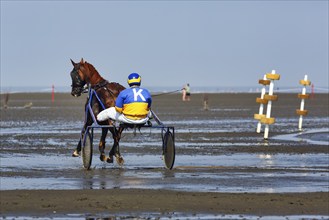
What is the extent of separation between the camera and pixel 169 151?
66.7ft

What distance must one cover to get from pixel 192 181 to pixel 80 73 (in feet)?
17.3

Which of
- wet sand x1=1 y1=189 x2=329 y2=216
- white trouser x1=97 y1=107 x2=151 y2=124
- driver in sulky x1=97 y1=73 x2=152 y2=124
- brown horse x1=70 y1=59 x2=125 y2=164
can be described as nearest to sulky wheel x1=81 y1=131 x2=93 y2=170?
white trouser x1=97 y1=107 x2=151 y2=124

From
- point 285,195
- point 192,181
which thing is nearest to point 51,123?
point 192,181

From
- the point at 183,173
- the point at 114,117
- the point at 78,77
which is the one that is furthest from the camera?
the point at 78,77

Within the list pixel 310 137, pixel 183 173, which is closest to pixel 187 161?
pixel 183 173

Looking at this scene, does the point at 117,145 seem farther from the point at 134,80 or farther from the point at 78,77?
the point at 78,77

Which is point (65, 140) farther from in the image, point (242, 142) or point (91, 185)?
point (91, 185)

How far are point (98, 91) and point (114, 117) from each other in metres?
1.29

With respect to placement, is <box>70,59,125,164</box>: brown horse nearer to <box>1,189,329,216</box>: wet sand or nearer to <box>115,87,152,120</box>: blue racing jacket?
<box>115,87,152,120</box>: blue racing jacket

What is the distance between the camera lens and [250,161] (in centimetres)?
2236

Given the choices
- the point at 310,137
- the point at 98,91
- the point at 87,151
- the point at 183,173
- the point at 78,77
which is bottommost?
the point at 310,137

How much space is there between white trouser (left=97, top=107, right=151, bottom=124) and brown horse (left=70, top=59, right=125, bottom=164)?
13.5 inches

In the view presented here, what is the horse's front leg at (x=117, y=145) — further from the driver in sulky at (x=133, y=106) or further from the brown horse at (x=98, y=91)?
the driver in sulky at (x=133, y=106)

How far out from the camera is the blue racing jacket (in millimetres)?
20094
